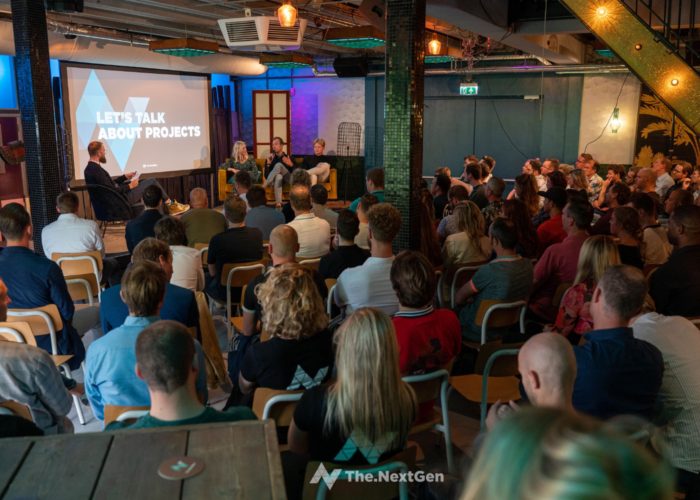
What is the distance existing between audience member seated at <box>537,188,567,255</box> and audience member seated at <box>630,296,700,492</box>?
2.66 metres

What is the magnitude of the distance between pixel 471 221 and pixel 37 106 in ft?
15.2


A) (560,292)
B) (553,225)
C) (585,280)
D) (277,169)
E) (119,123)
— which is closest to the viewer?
(585,280)

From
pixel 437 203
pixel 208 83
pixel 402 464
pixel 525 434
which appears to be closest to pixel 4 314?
pixel 402 464

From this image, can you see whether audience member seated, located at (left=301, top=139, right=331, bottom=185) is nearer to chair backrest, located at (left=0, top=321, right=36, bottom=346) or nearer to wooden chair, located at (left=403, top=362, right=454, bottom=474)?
chair backrest, located at (left=0, top=321, right=36, bottom=346)

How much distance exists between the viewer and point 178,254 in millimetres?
3902

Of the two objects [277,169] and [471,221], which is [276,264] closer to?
[471,221]

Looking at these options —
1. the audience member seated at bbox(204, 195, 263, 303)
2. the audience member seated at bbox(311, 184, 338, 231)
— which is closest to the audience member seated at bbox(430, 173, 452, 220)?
the audience member seated at bbox(311, 184, 338, 231)

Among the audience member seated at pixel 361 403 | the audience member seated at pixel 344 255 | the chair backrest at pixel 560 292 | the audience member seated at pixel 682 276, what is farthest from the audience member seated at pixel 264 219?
the audience member seated at pixel 361 403

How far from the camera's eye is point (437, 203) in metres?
6.41

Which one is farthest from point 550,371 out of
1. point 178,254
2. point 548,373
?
point 178,254

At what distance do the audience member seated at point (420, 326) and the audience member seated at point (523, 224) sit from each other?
6.99 ft

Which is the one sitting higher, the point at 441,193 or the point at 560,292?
the point at 441,193

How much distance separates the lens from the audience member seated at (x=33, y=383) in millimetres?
2137

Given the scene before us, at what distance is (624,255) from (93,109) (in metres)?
8.52
